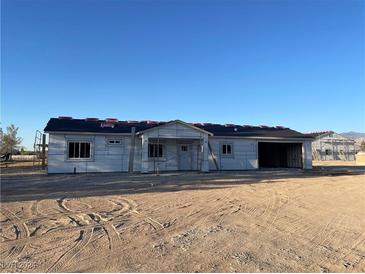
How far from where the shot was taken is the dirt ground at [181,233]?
16.3ft

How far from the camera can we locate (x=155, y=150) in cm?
2466

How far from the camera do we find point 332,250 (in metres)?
5.68

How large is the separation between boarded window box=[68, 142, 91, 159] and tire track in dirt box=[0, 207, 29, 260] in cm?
1337

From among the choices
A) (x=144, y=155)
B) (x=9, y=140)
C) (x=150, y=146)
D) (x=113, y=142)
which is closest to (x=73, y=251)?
(x=144, y=155)

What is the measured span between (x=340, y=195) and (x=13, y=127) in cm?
5493

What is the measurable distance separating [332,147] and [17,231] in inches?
2103

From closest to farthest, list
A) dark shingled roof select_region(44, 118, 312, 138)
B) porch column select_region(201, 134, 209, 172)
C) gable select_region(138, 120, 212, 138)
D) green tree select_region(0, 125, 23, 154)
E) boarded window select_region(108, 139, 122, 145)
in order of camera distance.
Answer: dark shingled roof select_region(44, 118, 312, 138)
gable select_region(138, 120, 212, 138)
boarded window select_region(108, 139, 122, 145)
porch column select_region(201, 134, 209, 172)
green tree select_region(0, 125, 23, 154)

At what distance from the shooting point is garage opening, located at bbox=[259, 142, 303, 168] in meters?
29.8

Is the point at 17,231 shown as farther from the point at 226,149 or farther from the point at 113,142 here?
the point at 226,149

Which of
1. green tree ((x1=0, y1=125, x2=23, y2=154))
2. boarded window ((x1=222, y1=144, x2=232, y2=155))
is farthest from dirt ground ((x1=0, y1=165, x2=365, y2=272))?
green tree ((x1=0, y1=125, x2=23, y2=154))

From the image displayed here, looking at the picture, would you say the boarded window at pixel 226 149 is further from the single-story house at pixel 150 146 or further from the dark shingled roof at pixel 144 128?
the dark shingled roof at pixel 144 128

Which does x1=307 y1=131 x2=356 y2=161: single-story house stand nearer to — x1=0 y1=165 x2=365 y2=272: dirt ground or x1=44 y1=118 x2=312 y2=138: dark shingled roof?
x1=44 y1=118 x2=312 y2=138: dark shingled roof

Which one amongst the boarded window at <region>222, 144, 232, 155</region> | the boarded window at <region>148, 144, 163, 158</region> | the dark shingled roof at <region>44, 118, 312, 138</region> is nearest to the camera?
the dark shingled roof at <region>44, 118, 312, 138</region>

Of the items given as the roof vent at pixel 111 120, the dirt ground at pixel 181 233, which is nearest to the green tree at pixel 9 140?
the roof vent at pixel 111 120
